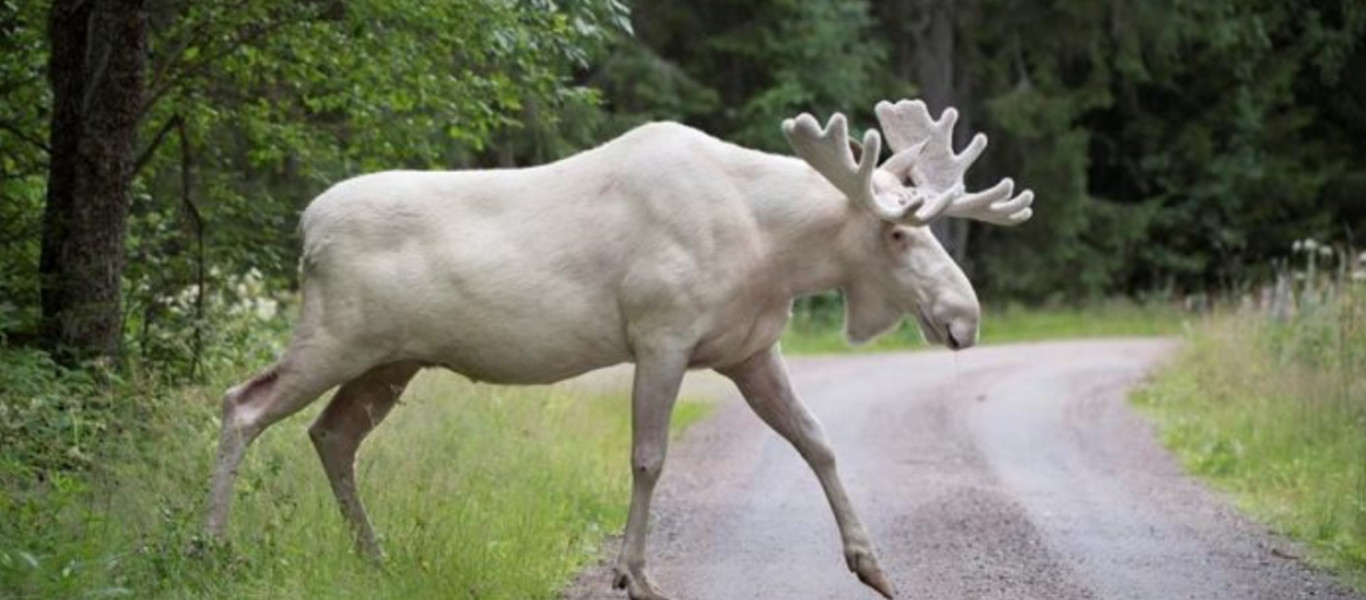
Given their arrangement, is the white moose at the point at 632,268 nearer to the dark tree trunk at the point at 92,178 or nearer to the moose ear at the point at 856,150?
the moose ear at the point at 856,150

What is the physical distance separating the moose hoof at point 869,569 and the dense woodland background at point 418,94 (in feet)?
12.7

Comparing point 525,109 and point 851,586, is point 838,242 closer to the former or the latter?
point 851,586

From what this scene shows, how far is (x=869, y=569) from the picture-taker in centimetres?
835

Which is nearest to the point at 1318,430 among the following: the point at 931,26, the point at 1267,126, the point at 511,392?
the point at 511,392

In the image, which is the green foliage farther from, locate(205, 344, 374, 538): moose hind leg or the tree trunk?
the tree trunk

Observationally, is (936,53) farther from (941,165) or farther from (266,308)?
(941,165)

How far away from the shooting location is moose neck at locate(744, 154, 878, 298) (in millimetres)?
8406

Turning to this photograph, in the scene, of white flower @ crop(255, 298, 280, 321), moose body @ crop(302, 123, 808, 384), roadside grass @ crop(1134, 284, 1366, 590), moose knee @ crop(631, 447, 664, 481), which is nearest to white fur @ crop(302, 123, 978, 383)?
moose body @ crop(302, 123, 808, 384)

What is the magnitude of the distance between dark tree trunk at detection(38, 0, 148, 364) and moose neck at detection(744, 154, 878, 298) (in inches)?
134

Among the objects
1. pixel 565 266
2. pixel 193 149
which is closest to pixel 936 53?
pixel 193 149

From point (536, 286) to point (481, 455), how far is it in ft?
9.73

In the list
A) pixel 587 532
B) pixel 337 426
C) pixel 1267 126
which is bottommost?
pixel 1267 126

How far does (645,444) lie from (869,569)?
3.32 ft

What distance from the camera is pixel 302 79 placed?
38.8ft
